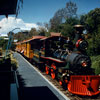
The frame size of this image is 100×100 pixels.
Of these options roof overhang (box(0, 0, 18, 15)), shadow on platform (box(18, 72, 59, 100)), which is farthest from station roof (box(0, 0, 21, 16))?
shadow on platform (box(18, 72, 59, 100))

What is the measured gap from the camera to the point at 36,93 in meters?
7.57

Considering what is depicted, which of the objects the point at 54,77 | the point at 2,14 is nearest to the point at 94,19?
the point at 54,77

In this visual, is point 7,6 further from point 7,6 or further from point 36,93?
point 36,93

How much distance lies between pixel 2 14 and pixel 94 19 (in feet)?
57.2

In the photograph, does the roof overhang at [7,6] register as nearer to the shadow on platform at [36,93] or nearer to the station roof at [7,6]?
the station roof at [7,6]

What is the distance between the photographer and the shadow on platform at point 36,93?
702 cm

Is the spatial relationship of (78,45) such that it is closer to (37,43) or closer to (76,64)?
(76,64)

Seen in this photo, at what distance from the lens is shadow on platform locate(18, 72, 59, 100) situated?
702cm

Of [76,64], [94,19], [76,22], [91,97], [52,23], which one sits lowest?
[91,97]

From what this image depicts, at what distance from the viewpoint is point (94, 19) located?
22219mm

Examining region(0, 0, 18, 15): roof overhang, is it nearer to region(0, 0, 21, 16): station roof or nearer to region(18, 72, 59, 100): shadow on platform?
region(0, 0, 21, 16): station roof

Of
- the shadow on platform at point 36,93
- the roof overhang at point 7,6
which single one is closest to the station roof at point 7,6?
the roof overhang at point 7,6

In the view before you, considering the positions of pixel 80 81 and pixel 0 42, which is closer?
pixel 80 81

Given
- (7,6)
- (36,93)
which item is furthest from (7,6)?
(36,93)
